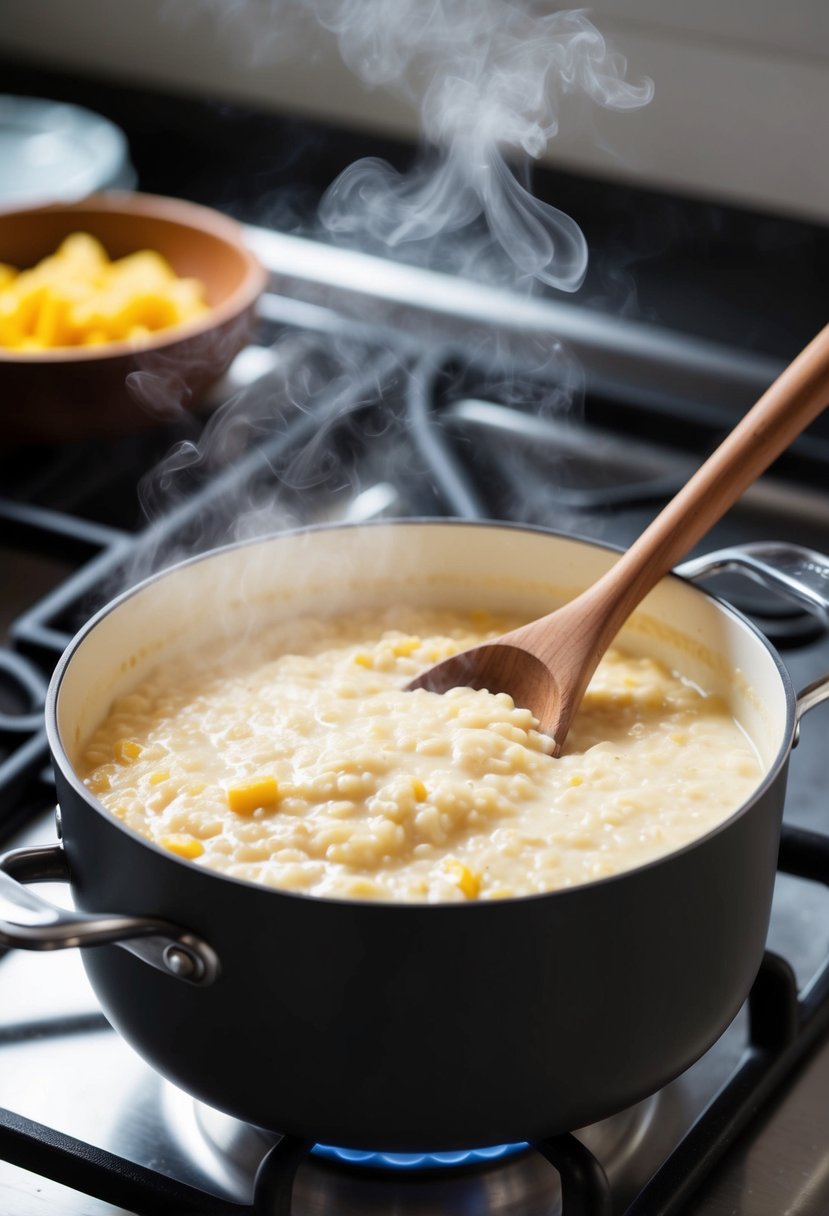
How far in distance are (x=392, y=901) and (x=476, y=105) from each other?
1.19 meters

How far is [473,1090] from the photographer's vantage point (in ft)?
2.35

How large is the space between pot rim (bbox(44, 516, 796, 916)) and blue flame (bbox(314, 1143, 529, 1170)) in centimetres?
20

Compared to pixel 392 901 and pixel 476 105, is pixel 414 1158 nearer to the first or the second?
pixel 392 901

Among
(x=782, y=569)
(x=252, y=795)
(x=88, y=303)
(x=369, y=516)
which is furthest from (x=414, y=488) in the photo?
(x=252, y=795)

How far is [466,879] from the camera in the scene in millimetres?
811

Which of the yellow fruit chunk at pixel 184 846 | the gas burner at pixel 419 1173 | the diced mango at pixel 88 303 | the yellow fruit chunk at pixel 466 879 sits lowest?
the diced mango at pixel 88 303

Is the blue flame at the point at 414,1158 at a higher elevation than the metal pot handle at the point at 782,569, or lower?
lower

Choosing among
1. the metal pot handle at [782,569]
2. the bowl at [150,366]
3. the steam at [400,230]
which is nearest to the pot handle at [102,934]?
the metal pot handle at [782,569]

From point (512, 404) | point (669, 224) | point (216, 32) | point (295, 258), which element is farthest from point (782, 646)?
point (216, 32)

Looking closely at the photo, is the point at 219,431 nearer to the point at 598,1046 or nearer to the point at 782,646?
the point at 782,646

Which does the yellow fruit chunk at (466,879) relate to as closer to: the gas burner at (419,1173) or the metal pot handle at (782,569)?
the gas burner at (419,1173)

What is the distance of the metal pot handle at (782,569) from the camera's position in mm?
1002

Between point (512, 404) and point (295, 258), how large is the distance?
401mm

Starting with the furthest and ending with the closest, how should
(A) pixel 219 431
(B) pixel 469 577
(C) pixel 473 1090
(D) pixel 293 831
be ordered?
(A) pixel 219 431 → (B) pixel 469 577 → (D) pixel 293 831 → (C) pixel 473 1090
